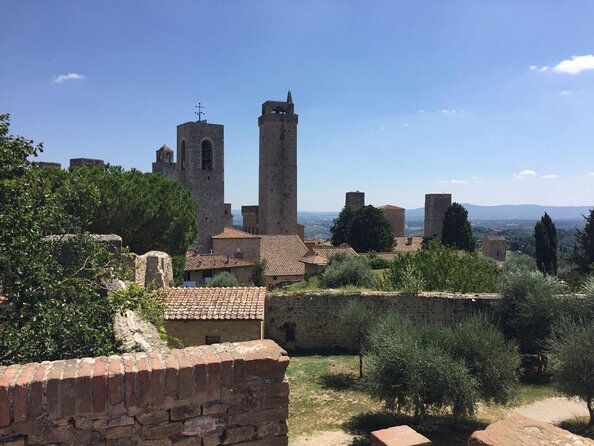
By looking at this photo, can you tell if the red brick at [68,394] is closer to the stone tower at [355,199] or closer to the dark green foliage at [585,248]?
the dark green foliage at [585,248]

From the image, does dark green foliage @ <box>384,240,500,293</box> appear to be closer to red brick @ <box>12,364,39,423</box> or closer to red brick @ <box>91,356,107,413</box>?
red brick @ <box>91,356,107,413</box>

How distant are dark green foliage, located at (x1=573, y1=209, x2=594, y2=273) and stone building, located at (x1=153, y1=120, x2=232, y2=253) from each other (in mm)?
32828

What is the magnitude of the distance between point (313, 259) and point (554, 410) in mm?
23844

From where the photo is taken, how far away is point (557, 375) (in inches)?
408

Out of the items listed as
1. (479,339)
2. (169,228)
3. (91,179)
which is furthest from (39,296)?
(169,228)

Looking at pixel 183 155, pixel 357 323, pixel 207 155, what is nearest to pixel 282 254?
pixel 207 155

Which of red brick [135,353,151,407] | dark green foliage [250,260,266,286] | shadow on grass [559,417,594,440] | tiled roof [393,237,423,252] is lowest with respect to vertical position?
shadow on grass [559,417,594,440]

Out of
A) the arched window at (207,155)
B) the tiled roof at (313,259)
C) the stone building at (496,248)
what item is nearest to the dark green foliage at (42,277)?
the tiled roof at (313,259)

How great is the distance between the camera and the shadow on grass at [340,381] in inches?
499

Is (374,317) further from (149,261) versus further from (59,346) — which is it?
(59,346)

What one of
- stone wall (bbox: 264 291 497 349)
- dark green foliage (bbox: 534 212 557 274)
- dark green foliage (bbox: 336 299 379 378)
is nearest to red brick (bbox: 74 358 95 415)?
dark green foliage (bbox: 336 299 379 378)

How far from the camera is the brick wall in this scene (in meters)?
2.74

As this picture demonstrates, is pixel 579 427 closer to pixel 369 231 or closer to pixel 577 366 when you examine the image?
pixel 577 366

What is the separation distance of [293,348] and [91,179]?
386 inches
